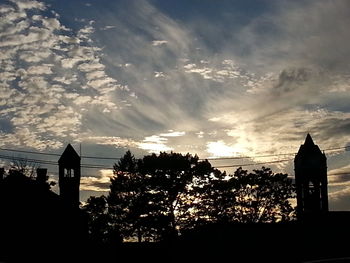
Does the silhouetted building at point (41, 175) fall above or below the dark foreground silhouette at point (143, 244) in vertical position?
above

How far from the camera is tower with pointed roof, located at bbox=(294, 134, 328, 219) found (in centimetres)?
3797

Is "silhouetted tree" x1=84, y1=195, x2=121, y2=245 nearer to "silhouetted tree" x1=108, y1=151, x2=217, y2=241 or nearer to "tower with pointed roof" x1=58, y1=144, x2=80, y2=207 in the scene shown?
"silhouetted tree" x1=108, y1=151, x2=217, y2=241

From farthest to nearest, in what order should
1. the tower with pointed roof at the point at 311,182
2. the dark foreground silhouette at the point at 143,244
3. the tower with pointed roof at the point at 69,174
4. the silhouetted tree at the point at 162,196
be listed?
the silhouetted tree at the point at 162,196 → the tower with pointed roof at the point at 69,174 → the tower with pointed roof at the point at 311,182 → the dark foreground silhouette at the point at 143,244

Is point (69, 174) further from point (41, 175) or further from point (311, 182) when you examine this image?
point (311, 182)

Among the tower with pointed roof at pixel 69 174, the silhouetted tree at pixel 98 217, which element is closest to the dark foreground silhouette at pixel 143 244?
the tower with pointed roof at pixel 69 174

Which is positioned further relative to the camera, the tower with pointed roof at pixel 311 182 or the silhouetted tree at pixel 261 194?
the silhouetted tree at pixel 261 194

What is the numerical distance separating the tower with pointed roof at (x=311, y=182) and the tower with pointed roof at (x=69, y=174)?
813 inches

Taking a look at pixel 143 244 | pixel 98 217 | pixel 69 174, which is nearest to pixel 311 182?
pixel 143 244

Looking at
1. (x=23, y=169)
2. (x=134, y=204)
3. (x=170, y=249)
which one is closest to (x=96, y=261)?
(x=170, y=249)

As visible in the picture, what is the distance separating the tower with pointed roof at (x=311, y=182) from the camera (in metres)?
38.0

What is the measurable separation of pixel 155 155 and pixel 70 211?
12.5 meters

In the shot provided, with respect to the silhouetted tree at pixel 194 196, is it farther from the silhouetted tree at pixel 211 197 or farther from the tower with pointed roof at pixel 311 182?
the tower with pointed roof at pixel 311 182

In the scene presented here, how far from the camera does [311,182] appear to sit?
38625 millimetres

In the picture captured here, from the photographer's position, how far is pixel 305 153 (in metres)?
40.1
